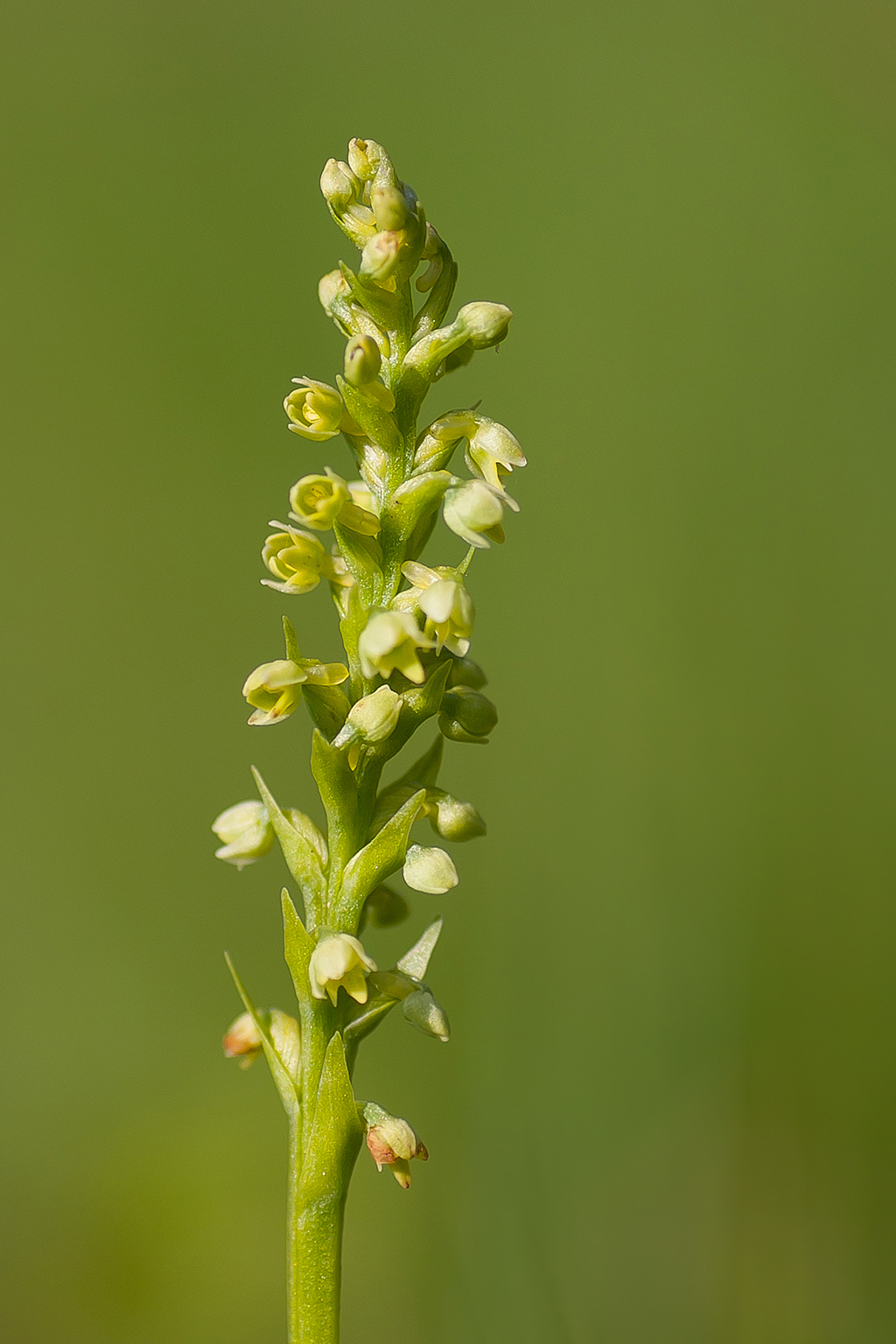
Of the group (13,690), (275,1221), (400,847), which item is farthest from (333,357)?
(400,847)

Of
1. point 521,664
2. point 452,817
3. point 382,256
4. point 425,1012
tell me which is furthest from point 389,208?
point 521,664

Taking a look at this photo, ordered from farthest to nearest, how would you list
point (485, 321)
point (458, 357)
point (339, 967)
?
1. point (458, 357)
2. point (485, 321)
3. point (339, 967)

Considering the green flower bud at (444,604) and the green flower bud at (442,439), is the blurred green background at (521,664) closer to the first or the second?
the green flower bud at (444,604)

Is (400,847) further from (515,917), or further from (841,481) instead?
(841,481)

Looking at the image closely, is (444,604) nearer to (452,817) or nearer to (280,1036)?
(452,817)

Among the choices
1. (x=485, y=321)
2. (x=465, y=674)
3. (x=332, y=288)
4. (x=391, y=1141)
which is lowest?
(x=391, y=1141)

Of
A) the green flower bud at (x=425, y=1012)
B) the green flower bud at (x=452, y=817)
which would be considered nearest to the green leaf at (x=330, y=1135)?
the green flower bud at (x=425, y=1012)

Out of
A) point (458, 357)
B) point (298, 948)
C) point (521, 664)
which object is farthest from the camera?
point (521, 664)
